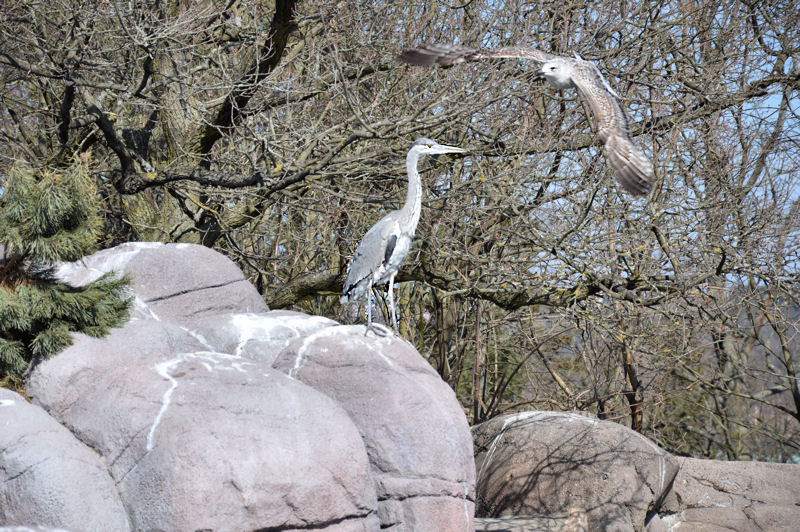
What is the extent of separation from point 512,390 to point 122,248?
24.2 feet

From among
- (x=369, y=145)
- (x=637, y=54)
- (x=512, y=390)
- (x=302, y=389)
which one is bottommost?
(x=512, y=390)

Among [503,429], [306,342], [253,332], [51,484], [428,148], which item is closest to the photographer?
[51,484]

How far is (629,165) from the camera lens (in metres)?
5.91

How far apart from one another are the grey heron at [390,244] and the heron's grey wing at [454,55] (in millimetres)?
681

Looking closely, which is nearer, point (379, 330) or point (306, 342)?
point (306, 342)

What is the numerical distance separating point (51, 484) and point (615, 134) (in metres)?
4.42

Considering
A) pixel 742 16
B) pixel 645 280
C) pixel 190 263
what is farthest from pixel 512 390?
pixel 190 263

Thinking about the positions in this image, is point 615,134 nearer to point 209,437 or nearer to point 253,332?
point 253,332

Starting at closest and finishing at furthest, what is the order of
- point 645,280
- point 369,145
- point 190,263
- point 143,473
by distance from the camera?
point 143,473 < point 190,263 < point 645,280 < point 369,145

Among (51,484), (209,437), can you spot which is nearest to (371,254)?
(209,437)

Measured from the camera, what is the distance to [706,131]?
9.80 m

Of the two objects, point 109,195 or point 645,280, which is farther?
point 109,195

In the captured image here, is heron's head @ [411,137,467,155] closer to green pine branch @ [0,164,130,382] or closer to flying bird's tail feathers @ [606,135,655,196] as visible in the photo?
flying bird's tail feathers @ [606,135,655,196]

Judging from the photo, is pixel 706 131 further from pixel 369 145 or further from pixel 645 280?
pixel 369 145
